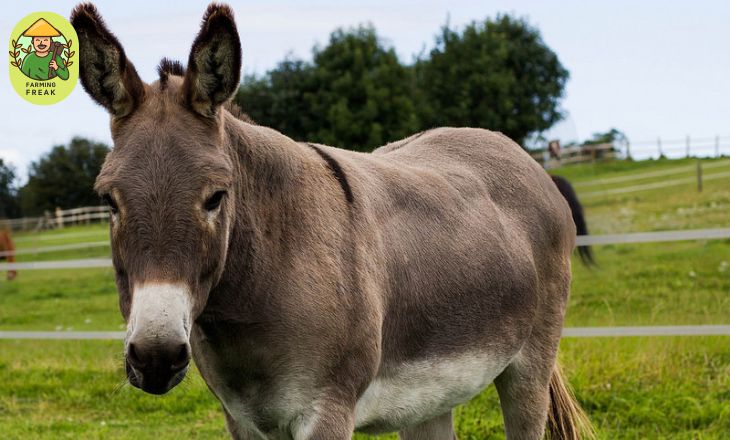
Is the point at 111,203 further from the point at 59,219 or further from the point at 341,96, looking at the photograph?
the point at 341,96

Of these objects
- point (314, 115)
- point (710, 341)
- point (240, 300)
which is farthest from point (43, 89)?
point (314, 115)

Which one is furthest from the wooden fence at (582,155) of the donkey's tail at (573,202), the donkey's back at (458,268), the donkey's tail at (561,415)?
the donkey's back at (458,268)

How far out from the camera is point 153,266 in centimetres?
227

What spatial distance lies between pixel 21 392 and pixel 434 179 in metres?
5.49

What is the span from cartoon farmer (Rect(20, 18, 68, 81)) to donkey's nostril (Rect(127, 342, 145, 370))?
162cm

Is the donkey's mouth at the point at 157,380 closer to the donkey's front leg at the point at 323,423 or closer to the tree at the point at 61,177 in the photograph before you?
the donkey's front leg at the point at 323,423

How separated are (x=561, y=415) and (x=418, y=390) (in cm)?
156

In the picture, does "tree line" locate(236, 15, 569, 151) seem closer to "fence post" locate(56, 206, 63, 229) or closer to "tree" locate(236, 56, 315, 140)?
"tree" locate(236, 56, 315, 140)

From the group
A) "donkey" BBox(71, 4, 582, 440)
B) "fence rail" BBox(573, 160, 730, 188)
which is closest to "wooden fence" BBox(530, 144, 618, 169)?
"fence rail" BBox(573, 160, 730, 188)

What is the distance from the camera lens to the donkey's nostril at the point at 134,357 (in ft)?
7.29

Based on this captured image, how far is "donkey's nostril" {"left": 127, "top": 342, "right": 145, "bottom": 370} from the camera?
87.4 inches

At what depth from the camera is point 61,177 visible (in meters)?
39.5

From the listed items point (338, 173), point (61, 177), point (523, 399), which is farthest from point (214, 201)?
point (61, 177)

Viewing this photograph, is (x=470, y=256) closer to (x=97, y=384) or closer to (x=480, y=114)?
(x=97, y=384)
